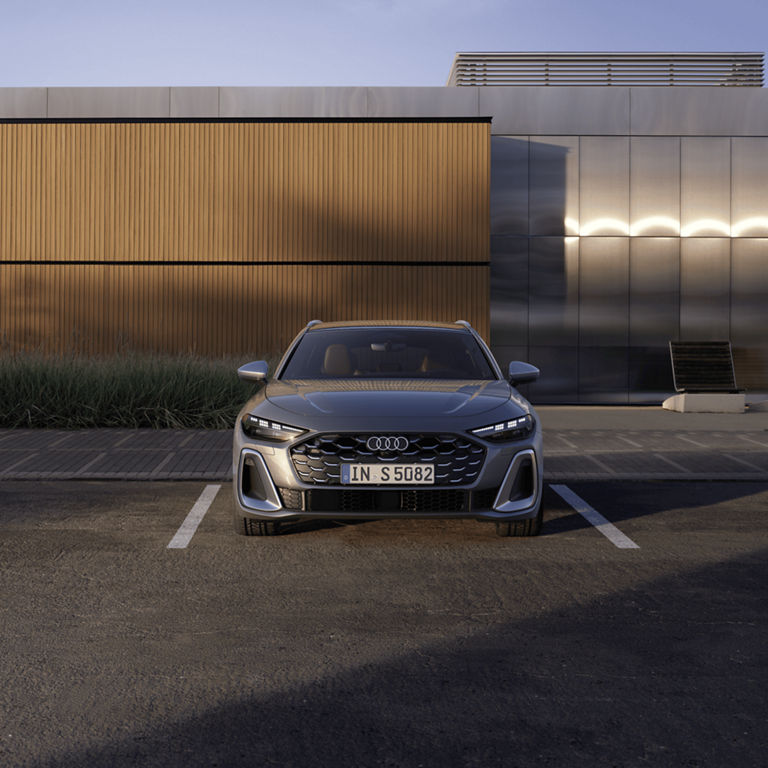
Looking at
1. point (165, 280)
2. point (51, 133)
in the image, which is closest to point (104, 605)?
point (165, 280)

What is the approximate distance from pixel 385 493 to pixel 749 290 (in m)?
16.7

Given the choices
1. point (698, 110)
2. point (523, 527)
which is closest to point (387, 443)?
point (523, 527)

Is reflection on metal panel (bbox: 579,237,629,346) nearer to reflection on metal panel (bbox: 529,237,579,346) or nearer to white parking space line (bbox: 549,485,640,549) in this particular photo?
reflection on metal panel (bbox: 529,237,579,346)

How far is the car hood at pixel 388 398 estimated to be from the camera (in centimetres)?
586

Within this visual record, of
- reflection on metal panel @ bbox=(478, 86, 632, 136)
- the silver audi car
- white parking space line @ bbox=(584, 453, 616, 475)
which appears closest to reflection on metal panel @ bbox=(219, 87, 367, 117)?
reflection on metal panel @ bbox=(478, 86, 632, 136)

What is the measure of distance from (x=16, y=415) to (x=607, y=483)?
310 inches

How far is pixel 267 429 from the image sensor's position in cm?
594

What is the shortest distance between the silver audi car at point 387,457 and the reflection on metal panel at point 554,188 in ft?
47.2

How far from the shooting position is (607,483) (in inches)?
344

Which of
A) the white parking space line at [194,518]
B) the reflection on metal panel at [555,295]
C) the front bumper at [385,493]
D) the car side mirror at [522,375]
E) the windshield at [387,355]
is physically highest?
the reflection on metal panel at [555,295]

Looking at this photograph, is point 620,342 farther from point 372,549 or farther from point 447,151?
point 372,549

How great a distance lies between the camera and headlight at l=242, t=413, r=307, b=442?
19.1ft

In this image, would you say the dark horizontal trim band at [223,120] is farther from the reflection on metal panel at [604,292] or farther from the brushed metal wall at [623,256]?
the reflection on metal panel at [604,292]

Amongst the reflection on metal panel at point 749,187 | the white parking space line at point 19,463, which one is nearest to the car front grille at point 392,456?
the white parking space line at point 19,463
